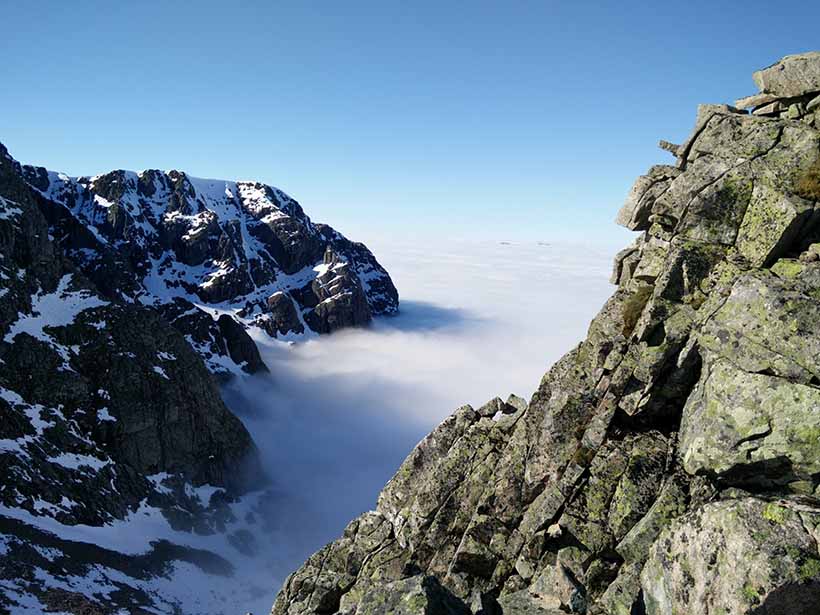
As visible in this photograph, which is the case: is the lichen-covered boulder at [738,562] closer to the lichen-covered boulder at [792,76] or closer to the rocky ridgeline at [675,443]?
the rocky ridgeline at [675,443]

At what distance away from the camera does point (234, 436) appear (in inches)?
7264

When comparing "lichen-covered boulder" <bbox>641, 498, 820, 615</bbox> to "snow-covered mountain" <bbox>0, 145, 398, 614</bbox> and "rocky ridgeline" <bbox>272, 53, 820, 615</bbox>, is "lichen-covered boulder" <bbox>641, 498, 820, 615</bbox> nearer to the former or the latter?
"rocky ridgeline" <bbox>272, 53, 820, 615</bbox>

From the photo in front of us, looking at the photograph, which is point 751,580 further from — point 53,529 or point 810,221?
point 53,529

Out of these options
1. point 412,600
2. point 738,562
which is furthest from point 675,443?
point 412,600

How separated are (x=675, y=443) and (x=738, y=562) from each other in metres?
6.07

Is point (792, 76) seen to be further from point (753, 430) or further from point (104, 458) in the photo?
point (104, 458)

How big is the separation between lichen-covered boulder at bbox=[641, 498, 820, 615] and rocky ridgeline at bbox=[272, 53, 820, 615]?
0.04 metres

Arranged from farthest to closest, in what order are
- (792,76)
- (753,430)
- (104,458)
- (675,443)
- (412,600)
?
1. (104,458)
2. (792,76)
3. (675,443)
4. (412,600)
5. (753,430)

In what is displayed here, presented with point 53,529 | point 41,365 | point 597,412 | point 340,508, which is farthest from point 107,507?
point 597,412

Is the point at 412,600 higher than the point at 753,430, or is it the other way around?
the point at 753,430

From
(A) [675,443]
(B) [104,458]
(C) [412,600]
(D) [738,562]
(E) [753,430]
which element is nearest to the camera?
(D) [738,562]

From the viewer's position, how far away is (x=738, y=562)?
1353 centimetres

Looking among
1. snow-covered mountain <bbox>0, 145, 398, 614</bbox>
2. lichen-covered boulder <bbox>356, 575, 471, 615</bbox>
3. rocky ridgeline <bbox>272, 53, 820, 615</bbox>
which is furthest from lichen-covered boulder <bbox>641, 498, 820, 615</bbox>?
snow-covered mountain <bbox>0, 145, 398, 614</bbox>

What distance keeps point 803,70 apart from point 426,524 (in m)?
28.3
